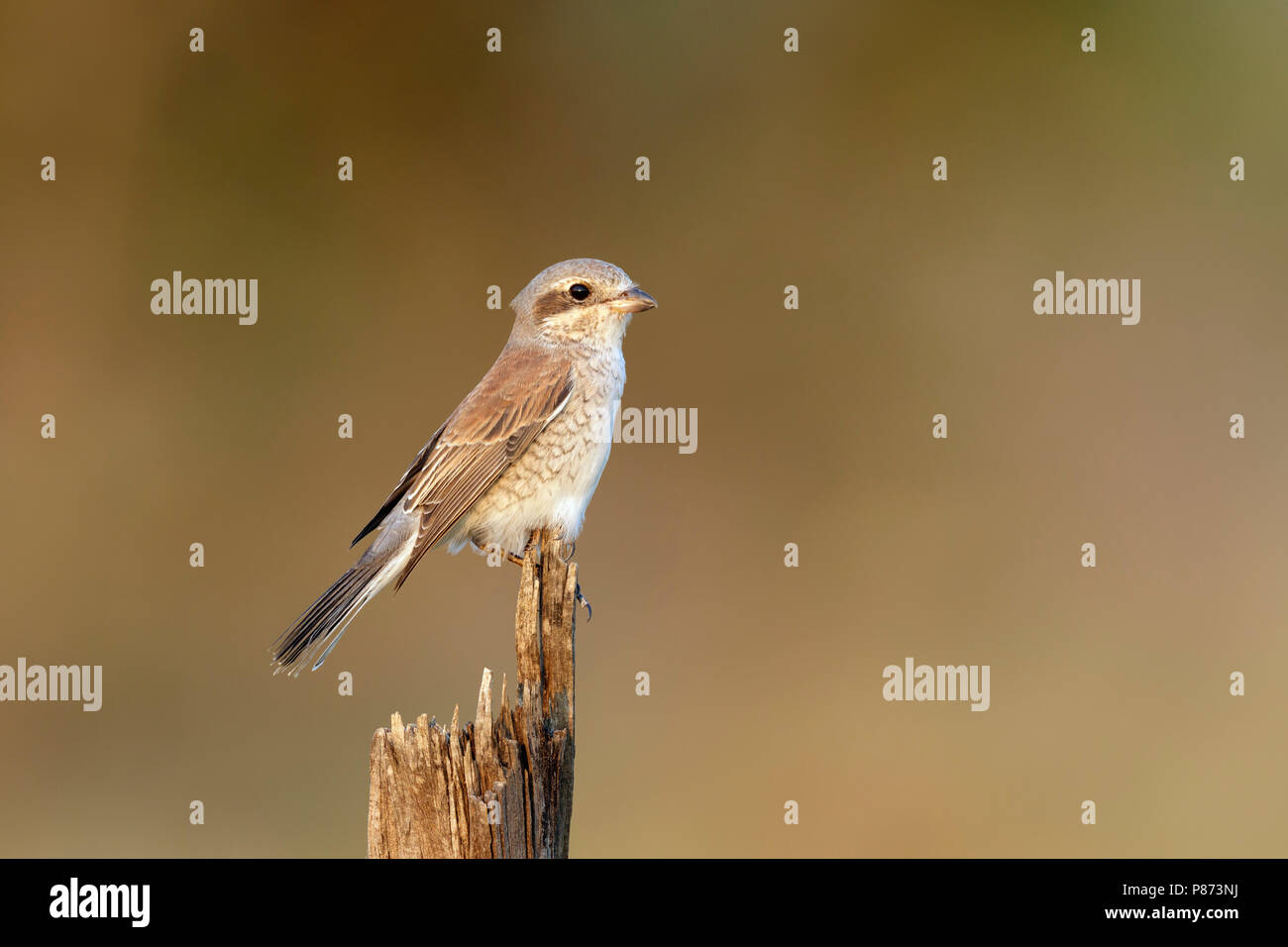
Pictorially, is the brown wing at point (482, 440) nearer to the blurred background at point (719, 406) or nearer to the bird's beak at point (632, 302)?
the bird's beak at point (632, 302)

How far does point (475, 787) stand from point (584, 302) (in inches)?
104

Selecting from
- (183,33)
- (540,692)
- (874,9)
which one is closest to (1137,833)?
(540,692)

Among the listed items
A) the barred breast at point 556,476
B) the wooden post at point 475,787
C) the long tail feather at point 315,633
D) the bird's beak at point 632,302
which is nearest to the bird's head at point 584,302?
the bird's beak at point 632,302

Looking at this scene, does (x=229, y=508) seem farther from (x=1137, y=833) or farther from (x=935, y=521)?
(x=1137, y=833)

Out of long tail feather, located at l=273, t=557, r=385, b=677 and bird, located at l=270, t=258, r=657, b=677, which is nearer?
long tail feather, located at l=273, t=557, r=385, b=677

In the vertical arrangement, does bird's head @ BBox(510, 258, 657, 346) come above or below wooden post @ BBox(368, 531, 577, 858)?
above

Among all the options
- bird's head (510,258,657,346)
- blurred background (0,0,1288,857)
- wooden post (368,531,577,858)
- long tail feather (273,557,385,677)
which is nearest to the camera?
wooden post (368,531,577,858)

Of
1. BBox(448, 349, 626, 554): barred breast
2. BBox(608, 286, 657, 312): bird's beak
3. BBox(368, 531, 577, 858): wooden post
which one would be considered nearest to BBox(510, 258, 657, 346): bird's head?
BBox(608, 286, 657, 312): bird's beak

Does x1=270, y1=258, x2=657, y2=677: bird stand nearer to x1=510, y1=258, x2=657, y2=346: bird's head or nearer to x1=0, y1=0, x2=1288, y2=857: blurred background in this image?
x1=510, y1=258, x2=657, y2=346: bird's head

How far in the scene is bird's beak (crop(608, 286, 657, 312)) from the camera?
Answer: 5.35 m

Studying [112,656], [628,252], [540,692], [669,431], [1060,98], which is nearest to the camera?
[540,692]

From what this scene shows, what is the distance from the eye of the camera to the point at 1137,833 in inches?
328

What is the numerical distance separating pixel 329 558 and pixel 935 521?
16.7 feet

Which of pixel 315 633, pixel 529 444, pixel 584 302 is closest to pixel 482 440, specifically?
pixel 529 444
